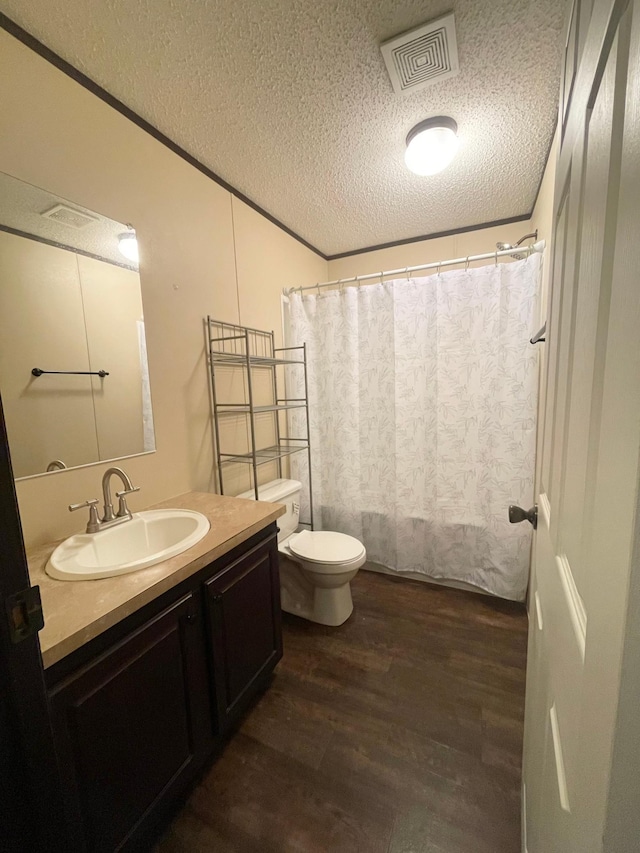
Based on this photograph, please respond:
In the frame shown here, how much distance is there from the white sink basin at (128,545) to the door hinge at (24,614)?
0.44m

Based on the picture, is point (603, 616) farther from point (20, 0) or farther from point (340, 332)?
point (340, 332)

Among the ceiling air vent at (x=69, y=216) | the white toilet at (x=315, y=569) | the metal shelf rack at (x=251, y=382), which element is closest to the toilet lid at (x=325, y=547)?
the white toilet at (x=315, y=569)

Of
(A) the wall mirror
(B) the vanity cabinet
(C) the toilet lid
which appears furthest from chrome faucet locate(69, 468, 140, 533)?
(C) the toilet lid

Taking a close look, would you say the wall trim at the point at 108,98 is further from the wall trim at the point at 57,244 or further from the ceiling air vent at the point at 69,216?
the wall trim at the point at 57,244

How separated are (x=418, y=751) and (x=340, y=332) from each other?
220 cm

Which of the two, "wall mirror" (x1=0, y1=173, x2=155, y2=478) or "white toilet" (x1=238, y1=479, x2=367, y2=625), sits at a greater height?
"wall mirror" (x1=0, y1=173, x2=155, y2=478)

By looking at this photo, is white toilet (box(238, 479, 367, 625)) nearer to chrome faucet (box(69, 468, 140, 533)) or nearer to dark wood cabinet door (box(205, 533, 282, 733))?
dark wood cabinet door (box(205, 533, 282, 733))

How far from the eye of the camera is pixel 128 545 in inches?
50.4

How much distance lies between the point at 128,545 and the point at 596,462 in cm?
146

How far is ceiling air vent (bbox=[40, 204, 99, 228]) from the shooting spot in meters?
1.16

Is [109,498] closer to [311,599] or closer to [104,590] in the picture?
[104,590]

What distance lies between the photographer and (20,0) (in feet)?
→ 3.20

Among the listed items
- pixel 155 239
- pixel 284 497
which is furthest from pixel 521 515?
pixel 155 239

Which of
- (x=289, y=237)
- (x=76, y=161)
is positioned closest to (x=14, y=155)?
(x=76, y=161)
